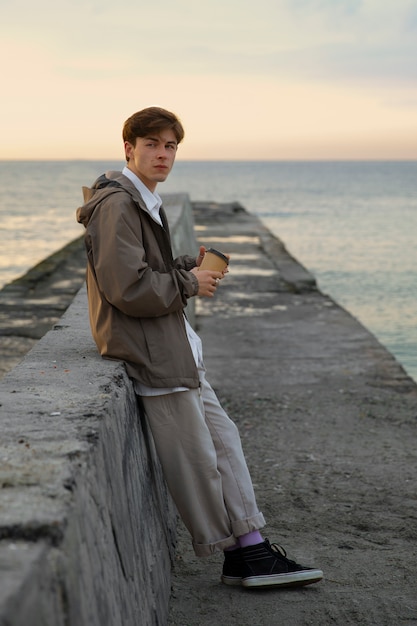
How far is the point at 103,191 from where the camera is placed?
312 centimetres

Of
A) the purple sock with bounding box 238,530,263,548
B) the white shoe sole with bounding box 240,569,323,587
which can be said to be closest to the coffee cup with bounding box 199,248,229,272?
the purple sock with bounding box 238,530,263,548

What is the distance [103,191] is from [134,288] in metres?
0.38

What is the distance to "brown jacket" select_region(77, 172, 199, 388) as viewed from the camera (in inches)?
118

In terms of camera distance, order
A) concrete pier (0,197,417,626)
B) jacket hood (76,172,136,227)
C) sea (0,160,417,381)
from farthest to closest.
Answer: sea (0,160,417,381) < jacket hood (76,172,136,227) < concrete pier (0,197,417,626)

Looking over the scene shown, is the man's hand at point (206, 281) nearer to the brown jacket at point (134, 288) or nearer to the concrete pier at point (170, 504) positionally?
the brown jacket at point (134, 288)

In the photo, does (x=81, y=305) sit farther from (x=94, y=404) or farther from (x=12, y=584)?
(x=12, y=584)

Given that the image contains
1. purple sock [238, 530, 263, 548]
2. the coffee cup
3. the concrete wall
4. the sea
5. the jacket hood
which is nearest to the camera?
the concrete wall

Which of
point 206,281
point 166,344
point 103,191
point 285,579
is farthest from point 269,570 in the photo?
point 103,191

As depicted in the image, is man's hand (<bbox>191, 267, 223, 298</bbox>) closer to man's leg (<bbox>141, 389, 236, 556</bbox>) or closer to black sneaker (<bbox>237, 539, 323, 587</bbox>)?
man's leg (<bbox>141, 389, 236, 556</bbox>)

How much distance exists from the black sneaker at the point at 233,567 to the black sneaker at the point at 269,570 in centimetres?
2

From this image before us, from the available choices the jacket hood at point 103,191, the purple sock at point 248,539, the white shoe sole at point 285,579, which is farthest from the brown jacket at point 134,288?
the white shoe sole at point 285,579

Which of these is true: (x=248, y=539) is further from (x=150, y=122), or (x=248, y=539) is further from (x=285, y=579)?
(x=150, y=122)

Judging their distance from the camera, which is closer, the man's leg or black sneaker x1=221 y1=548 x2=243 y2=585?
the man's leg

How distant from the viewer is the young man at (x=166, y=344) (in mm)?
3018
